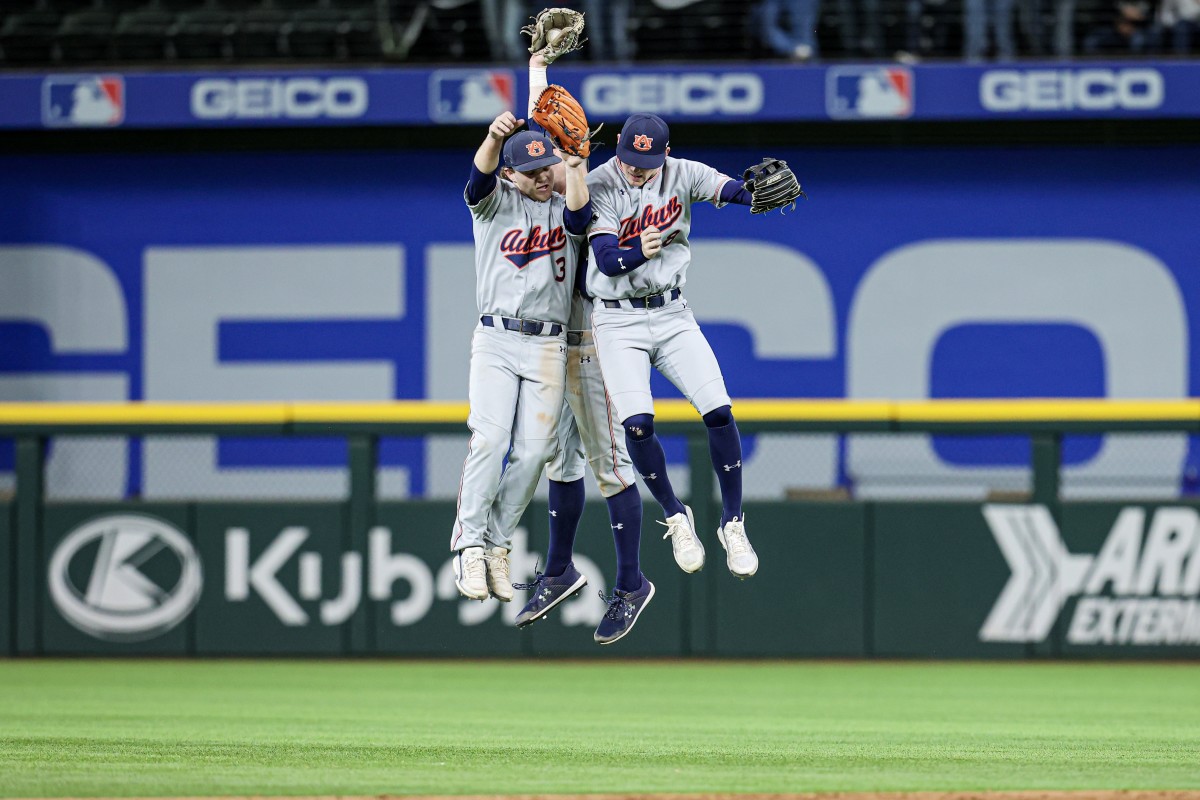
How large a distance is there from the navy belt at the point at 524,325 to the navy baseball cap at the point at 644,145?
2.55 ft

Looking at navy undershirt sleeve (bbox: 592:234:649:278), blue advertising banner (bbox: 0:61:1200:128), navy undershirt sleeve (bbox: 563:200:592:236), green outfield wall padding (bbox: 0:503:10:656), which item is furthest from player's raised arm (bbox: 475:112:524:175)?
green outfield wall padding (bbox: 0:503:10:656)

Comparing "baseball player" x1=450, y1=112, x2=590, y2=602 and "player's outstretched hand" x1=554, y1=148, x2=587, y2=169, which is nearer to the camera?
"player's outstretched hand" x1=554, y1=148, x2=587, y2=169

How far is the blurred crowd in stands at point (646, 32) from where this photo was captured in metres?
12.2

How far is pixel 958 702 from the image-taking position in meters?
8.46

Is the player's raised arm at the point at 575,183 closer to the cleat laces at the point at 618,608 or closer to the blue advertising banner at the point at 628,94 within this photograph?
the cleat laces at the point at 618,608

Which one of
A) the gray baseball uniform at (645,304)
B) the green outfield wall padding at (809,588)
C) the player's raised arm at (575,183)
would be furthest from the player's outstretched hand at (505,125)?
the green outfield wall padding at (809,588)

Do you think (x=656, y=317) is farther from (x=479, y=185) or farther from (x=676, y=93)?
(x=676, y=93)

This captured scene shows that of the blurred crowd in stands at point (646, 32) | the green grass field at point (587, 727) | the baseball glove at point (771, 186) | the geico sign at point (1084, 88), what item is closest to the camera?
the green grass field at point (587, 727)

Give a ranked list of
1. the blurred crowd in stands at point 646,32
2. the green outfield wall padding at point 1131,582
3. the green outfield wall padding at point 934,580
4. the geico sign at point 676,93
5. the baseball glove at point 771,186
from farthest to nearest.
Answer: the blurred crowd in stands at point 646,32
the geico sign at point 676,93
the green outfield wall padding at point 934,580
the green outfield wall padding at point 1131,582
the baseball glove at point 771,186

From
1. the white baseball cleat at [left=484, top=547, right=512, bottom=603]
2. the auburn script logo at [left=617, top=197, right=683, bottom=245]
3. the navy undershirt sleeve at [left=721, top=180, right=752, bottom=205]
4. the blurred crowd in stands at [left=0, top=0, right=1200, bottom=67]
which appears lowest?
the white baseball cleat at [left=484, top=547, right=512, bottom=603]

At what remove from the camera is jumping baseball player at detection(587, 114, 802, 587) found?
6.26 m

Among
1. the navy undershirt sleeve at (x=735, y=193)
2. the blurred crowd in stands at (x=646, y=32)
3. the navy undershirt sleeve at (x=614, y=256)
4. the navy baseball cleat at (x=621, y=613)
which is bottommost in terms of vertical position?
the navy baseball cleat at (x=621, y=613)

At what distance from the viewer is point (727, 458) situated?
6.54 m

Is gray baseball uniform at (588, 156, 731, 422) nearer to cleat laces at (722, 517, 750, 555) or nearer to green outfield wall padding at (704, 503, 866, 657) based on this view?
cleat laces at (722, 517, 750, 555)
